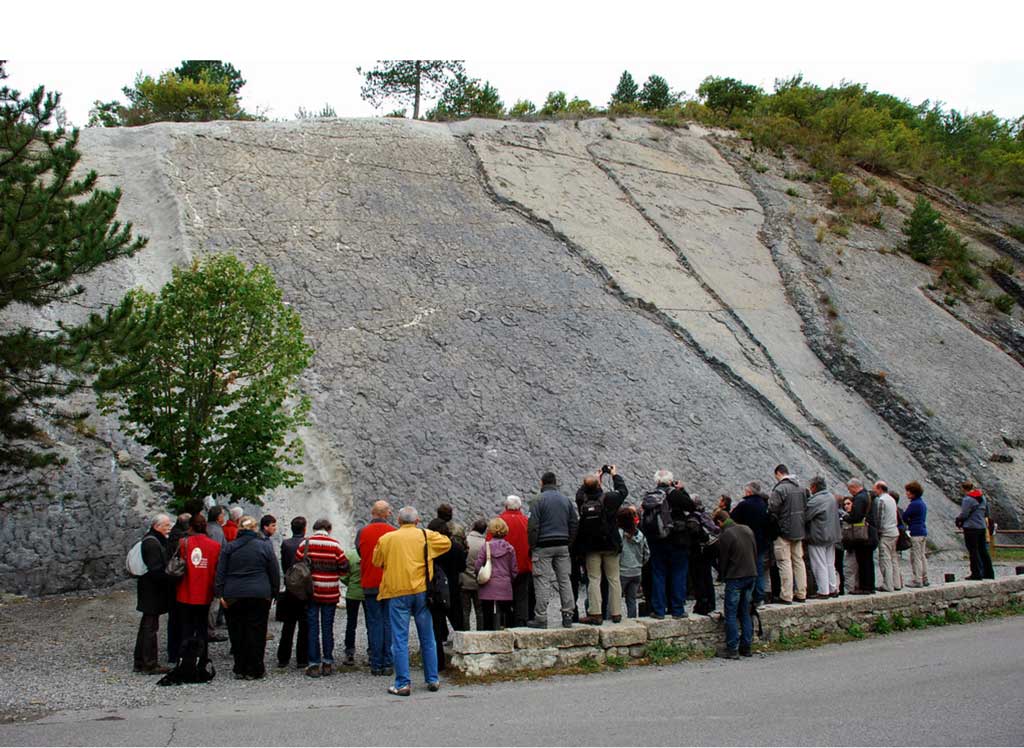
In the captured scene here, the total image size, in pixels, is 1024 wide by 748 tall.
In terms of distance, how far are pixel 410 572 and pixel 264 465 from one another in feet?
14.9

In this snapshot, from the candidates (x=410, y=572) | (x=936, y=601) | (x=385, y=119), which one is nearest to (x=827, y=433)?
(x=936, y=601)

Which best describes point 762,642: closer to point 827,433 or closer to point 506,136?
point 827,433

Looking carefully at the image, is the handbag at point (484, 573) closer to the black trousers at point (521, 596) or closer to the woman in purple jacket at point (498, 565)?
the woman in purple jacket at point (498, 565)

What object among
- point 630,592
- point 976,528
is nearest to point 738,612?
point 630,592

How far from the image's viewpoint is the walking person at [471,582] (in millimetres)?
10852

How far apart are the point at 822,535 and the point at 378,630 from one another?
21.0 feet

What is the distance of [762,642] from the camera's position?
39.4 feet

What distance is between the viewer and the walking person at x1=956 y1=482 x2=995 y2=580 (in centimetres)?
1486

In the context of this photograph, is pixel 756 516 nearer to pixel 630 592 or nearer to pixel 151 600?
pixel 630 592

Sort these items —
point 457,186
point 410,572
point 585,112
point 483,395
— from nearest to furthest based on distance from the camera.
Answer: point 410,572, point 483,395, point 457,186, point 585,112

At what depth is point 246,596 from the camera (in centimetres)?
1008

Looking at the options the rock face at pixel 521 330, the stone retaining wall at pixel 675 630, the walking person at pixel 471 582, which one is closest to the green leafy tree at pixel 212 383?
the rock face at pixel 521 330

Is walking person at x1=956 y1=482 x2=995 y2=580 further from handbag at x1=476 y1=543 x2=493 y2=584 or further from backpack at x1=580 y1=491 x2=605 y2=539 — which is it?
handbag at x1=476 y1=543 x2=493 y2=584

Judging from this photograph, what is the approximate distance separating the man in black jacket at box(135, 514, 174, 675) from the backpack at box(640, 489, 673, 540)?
18.8 ft
